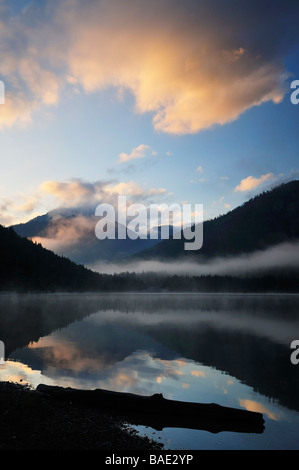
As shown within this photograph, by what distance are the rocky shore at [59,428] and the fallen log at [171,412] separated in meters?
0.81

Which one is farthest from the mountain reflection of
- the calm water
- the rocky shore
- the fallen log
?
the rocky shore

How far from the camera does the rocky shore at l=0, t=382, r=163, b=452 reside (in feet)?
49.3

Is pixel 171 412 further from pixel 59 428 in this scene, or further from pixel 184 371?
pixel 184 371

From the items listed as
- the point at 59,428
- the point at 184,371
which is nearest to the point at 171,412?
the point at 59,428

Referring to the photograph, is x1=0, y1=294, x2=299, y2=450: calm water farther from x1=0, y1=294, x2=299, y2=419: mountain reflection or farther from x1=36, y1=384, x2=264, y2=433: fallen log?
x1=36, y1=384, x2=264, y2=433: fallen log

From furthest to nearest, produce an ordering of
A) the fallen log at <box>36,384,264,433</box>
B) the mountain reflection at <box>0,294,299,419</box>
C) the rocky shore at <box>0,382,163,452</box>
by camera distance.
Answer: the mountain reflection at <box>0,294,299,419</box>
the fallen log at <box>36,384,264,433</box>
the rocky shore at <box>0,382,163,452</box>

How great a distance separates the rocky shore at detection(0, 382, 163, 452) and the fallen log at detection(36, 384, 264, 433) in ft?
2.65

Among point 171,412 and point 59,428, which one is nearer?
point 59,428

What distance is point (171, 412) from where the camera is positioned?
1945 cm

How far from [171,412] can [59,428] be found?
6.71 meters

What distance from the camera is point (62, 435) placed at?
15969 mm
